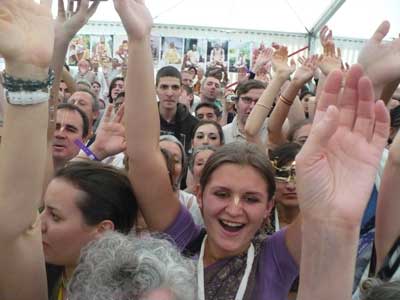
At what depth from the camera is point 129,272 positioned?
3.40ft

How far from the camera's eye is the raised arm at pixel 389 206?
4.58 feet

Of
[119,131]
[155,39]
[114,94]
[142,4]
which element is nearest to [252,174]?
[142,4]

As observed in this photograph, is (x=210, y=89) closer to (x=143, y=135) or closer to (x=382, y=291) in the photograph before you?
(x=143, y=135)

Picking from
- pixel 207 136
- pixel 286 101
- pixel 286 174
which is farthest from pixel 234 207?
pixel 207 136

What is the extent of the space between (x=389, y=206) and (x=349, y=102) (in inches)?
18.1

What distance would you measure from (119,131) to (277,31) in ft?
23.2

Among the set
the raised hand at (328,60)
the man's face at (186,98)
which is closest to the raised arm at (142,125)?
the raised hand at (328,60)

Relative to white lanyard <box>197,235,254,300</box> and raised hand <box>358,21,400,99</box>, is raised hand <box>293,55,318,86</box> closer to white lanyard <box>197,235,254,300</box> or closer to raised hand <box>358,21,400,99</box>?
raised hand <box>358,21,400,99</box>

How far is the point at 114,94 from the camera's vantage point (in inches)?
193

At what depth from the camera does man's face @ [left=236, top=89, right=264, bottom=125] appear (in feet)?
11.4

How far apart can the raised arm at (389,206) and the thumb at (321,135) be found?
44 cm

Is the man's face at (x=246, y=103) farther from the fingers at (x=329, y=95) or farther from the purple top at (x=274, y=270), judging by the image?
the fingers at (x=329, y=95)

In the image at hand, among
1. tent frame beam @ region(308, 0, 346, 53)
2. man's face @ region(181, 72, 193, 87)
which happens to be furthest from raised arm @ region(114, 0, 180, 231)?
tent frame beam @ region(308, 0, 346, 53)

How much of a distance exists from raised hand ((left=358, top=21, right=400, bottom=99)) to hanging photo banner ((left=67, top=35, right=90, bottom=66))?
6664 mm
